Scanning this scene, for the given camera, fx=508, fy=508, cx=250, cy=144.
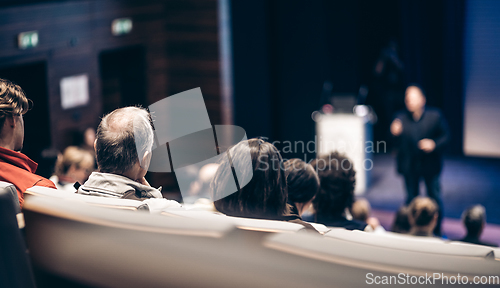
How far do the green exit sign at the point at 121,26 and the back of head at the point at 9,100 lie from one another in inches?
173

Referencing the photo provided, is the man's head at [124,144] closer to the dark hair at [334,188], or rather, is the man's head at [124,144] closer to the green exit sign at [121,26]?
the dark hair at [334,188]

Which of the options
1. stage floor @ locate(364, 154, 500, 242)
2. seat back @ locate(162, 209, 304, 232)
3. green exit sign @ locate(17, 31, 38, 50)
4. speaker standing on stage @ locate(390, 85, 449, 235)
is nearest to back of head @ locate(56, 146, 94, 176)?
green exit sign @ locate(17, 31, 38, 50)

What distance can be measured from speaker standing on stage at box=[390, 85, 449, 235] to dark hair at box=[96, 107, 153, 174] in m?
3.70

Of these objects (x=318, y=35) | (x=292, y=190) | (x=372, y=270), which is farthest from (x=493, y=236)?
(x=372, y=270)

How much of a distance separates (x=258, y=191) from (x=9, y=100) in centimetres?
85

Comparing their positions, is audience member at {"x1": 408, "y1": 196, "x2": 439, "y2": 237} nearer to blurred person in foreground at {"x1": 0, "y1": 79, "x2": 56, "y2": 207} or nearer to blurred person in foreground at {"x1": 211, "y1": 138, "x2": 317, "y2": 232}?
blurred person in foreground at {"x1": 211, "y1": 138, "x2": 317, "y2": 232}

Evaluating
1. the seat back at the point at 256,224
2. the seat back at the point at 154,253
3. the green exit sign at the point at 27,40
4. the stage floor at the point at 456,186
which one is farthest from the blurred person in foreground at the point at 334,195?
the green exit sign at the point at 27,40

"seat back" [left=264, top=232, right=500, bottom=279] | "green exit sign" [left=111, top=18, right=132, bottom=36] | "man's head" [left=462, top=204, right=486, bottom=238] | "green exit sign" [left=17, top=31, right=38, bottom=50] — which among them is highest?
"green exit sign" [left=111, top=18, right=132, bottom=36]

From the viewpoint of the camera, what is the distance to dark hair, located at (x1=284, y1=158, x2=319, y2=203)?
1.95 m

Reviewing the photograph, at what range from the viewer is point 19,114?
168 cm

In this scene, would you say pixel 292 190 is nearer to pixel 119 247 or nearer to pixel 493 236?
pixel 119 247

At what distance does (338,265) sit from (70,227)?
68 cm

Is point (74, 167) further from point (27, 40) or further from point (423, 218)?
point (423, 218)

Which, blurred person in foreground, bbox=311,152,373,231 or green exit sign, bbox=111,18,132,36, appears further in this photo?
green exit sign, bbox=111,18,132,36
